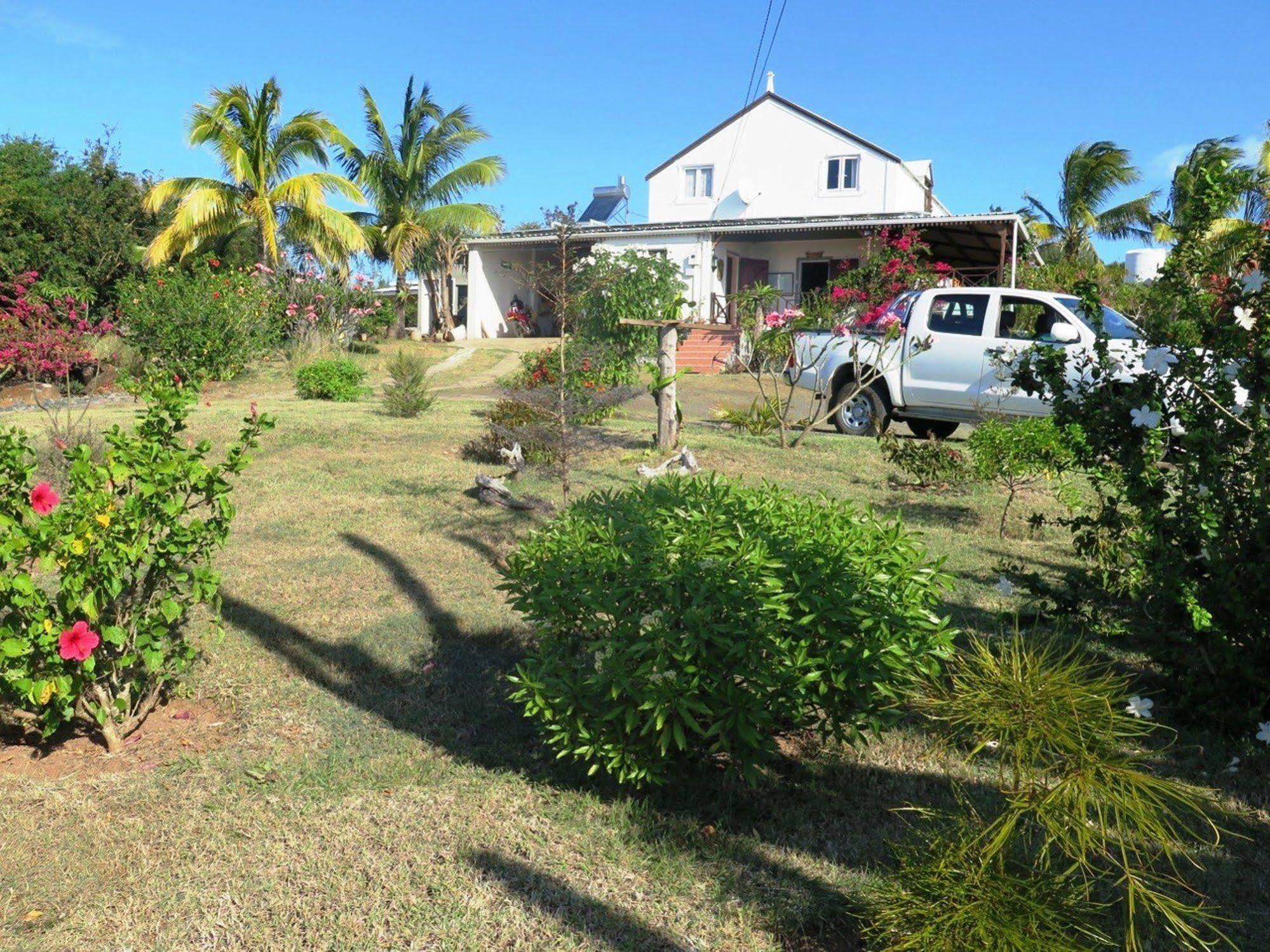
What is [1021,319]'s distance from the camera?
1157 cm

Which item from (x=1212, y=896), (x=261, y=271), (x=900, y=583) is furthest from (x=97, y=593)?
(x=261, y=271)

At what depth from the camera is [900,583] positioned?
338 cm

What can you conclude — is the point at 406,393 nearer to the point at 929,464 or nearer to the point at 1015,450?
the point at 929,464

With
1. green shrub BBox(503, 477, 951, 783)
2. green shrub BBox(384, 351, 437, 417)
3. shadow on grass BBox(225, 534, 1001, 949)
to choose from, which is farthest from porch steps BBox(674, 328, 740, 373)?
green shrub BBox(503, 477, 951, 783)

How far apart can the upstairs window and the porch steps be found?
23.9ft

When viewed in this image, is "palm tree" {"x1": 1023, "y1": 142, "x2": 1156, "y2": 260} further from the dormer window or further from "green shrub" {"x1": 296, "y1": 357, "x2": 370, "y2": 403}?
"green shrub" {"x1": 296, "y1": 357, "x2": 370, "y2": 403}

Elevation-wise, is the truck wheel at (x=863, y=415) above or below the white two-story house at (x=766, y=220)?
below

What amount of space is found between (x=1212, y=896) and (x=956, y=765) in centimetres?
101

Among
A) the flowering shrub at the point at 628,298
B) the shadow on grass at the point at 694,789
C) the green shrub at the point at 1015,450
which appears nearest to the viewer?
the shadow on grass at the point at 694,789

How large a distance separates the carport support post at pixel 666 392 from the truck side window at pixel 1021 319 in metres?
3.82

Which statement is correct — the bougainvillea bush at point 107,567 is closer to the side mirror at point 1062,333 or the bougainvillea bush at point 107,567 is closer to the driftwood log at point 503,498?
the side mirror at point 1062,333

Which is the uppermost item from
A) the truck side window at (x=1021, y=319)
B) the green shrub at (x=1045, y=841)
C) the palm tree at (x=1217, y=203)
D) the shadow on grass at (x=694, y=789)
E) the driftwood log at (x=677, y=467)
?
the palm tree at (x=1217, y=203)

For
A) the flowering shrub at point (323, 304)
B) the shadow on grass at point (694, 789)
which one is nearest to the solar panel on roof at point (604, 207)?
the flowering shrub at point (323, 304)

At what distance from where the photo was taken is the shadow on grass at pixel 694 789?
3.07m
